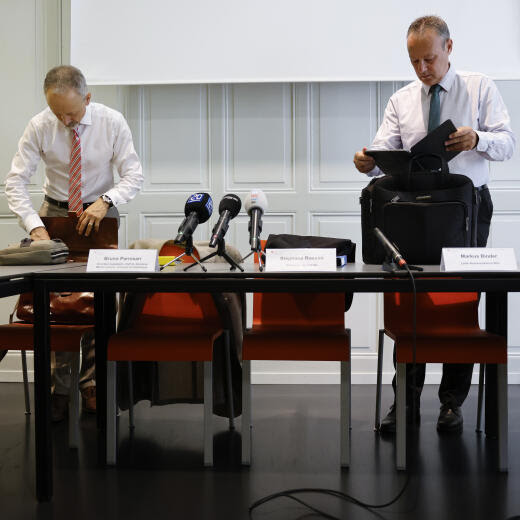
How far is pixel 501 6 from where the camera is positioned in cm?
381

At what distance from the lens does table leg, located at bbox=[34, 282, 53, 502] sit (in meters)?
2.00

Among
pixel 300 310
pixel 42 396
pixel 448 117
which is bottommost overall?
pixel 42 396

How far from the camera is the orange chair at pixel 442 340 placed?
2316 millimetres

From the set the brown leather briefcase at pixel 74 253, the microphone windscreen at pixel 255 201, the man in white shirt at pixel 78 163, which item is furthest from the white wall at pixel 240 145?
the microphone windscreen at pixel 255 201

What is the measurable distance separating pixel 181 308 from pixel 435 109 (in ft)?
4.62

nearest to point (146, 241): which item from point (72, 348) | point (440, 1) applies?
point (72, 348)

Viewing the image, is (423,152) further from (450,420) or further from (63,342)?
(63,342)

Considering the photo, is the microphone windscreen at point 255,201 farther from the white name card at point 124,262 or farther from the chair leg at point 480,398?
the chair leg at point 480,398

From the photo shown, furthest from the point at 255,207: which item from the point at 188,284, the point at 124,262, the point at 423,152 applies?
the point at 423,152

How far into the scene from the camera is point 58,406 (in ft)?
10.1

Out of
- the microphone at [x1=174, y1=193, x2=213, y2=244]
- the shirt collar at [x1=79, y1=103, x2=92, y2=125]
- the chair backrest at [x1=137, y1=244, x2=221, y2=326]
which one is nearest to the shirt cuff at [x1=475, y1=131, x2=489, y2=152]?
the microphone at [x1=174, y1=193, x2=213, y2=244]

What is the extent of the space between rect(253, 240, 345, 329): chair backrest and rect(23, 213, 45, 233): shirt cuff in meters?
1.08

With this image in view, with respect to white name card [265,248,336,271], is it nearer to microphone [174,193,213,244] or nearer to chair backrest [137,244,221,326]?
microphone [174,193,213,244]

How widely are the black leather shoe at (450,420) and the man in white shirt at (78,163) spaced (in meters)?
1.67
